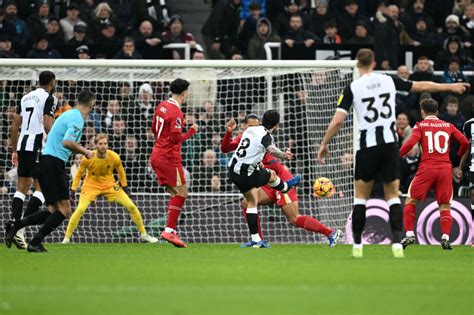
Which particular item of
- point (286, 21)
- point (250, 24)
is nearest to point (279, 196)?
point (250, 24)

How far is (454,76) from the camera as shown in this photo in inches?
909

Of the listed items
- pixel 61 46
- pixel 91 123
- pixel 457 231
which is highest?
pixel 61 46

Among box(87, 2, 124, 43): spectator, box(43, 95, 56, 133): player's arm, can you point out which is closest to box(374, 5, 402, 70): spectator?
box(87, 2, 124, 43): spectator

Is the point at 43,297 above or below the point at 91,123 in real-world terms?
below

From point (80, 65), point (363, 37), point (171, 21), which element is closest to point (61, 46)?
point (171, 21)

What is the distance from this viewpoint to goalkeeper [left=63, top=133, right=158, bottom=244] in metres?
18.5

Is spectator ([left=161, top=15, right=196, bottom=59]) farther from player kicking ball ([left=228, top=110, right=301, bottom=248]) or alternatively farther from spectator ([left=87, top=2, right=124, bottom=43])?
player kicking ball ([left=228, top=110, right=301, bottom=248])

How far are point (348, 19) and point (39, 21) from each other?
20.5 ft

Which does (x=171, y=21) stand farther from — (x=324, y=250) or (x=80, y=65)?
(x=324, y=250)

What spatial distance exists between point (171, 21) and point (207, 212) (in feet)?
17.3

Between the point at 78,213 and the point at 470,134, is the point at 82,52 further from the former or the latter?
the point at 470,134

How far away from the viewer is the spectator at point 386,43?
2370cm

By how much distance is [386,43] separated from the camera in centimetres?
2380

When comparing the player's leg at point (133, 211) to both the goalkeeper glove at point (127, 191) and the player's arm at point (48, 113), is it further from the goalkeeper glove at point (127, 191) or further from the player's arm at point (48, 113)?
the player's arm at point (48, 113)
